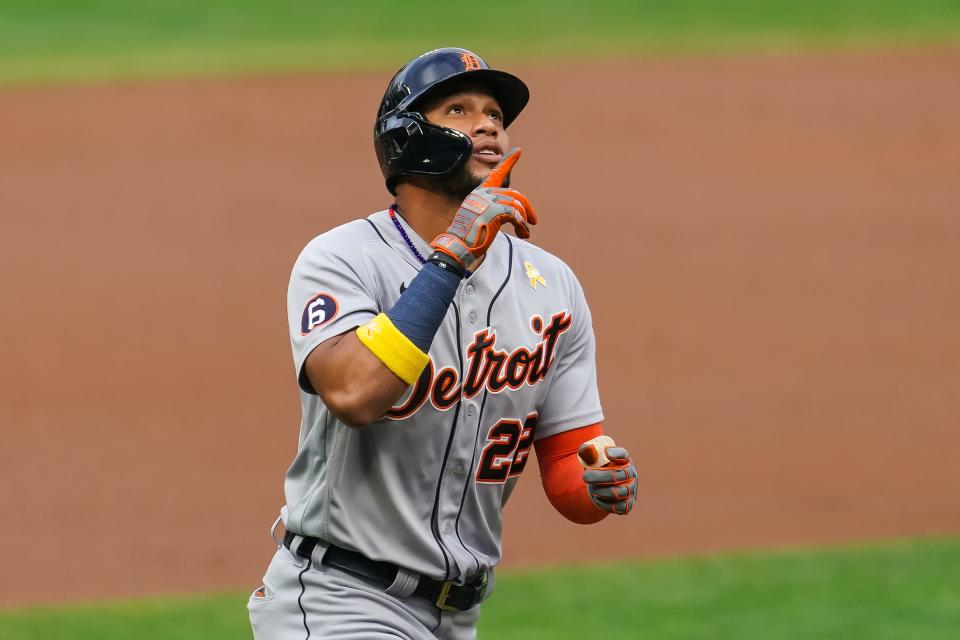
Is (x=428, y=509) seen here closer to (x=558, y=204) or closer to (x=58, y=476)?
(x=58, y=476)

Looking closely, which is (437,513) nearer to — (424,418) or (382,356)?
(424,418)

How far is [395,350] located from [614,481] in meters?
0.67

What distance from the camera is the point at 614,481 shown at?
3.57 metres

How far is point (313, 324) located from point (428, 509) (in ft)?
1.76

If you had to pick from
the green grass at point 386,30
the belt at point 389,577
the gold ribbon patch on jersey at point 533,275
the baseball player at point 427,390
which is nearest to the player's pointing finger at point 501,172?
the baseball player at point 427,390

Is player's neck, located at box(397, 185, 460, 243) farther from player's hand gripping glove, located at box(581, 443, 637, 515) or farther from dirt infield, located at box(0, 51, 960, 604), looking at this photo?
dirt infield, located at box(0, 51, 960, 604)

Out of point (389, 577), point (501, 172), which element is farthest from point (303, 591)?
point (501, 172)

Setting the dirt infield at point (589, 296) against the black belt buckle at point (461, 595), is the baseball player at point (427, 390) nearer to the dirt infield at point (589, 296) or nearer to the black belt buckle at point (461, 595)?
the black belt buckle at point (461, 595)

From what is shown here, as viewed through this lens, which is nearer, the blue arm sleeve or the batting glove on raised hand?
the blue arm sleeve

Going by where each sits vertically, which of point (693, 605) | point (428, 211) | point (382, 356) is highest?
point (428, 211)

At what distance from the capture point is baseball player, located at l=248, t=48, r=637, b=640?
3.39 m

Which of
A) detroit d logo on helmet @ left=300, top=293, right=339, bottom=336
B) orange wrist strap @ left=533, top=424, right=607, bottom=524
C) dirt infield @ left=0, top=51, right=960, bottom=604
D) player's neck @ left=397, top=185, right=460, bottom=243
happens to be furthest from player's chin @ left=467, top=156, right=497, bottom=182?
dirt infield @ left=0, top=51, right=960, bottom=604

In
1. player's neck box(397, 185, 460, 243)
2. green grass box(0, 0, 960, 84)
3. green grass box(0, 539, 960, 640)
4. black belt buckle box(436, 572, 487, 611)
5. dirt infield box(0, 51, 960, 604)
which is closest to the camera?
black belt buckle box(436, 572, 487, 611)

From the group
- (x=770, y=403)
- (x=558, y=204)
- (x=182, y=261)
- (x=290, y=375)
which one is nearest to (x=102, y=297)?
(x=182, y=261)
